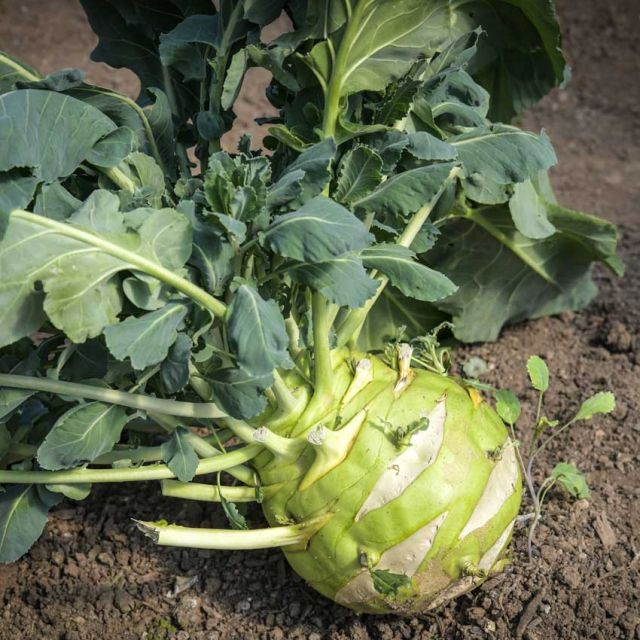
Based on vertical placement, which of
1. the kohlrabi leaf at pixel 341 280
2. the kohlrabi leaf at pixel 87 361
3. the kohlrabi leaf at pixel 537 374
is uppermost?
the kohlrabi leaf at pixel 341 280

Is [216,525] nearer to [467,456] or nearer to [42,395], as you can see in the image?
[42,395]

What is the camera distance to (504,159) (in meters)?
2.53

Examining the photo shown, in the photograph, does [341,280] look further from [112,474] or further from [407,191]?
[112,474]

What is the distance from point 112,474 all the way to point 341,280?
0.87 m

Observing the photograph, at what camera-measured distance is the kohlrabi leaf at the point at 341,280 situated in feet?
6.88

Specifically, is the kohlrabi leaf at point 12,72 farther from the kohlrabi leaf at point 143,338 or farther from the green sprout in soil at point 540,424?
the green sprout in soil at point 540,424

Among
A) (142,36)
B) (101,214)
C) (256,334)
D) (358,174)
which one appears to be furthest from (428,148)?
(142,36)

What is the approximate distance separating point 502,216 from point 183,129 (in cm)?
127

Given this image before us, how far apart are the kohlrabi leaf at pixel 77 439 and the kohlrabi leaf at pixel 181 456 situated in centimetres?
15

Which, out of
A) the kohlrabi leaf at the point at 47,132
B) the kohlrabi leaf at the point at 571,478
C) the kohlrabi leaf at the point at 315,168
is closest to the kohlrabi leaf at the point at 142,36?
the kohlrabi leaf at the point at 47,132

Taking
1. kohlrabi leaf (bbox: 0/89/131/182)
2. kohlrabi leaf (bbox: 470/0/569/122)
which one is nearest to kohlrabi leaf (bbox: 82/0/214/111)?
kohlrabi leaf (bbox: 0/89/131/182)

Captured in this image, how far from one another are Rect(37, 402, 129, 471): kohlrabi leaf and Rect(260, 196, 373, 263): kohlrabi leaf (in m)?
0.67

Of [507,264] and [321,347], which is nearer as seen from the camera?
[321,347]

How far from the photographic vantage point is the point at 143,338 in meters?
2.01
